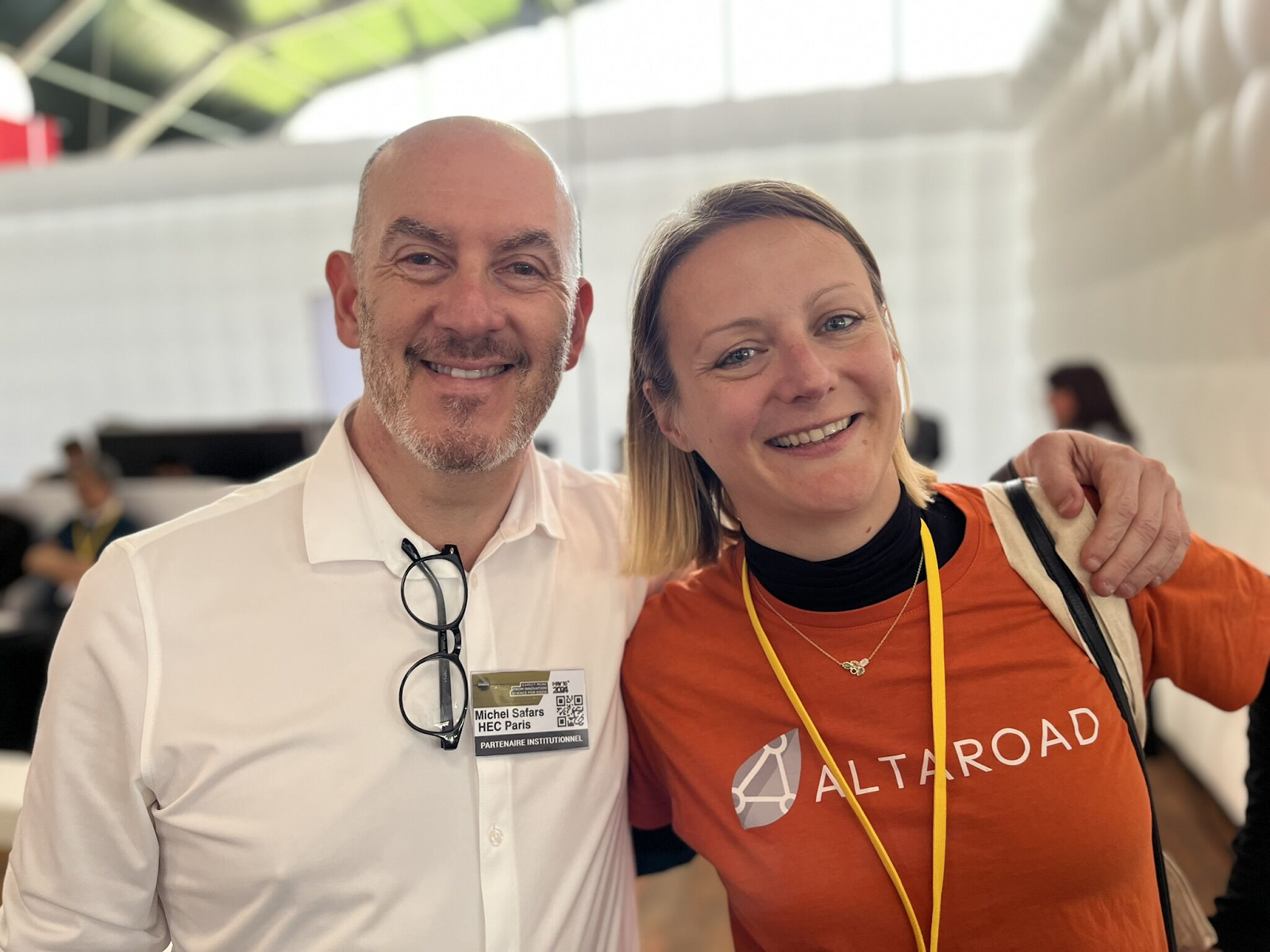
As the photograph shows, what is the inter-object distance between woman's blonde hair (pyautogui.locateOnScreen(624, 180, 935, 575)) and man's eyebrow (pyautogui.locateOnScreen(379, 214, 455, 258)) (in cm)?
29

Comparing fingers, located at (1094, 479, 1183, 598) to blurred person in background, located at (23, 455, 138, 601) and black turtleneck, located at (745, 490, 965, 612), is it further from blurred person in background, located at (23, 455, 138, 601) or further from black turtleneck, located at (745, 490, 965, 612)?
blurred person in background, located at (23, 455, 138, 601)

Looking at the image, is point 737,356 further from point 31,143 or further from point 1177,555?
point 31,143

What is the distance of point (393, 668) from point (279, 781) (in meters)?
0.20

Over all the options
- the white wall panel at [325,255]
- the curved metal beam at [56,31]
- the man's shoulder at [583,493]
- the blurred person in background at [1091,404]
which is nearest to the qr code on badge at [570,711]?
the man's shoulder at [583,493]

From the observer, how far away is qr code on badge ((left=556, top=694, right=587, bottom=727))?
1.30 meters

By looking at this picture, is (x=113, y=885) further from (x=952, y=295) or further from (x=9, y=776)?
(x=952, y=295)

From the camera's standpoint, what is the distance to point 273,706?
124 centimetres

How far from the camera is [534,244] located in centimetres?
137

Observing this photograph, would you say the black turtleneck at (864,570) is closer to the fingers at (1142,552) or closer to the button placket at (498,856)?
the fingers at (1142,552)

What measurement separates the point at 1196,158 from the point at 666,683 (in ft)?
9.55

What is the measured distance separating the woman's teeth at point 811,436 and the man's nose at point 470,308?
425 millimetres

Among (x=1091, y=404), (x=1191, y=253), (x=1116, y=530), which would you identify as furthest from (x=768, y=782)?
(x=1091, y=404)

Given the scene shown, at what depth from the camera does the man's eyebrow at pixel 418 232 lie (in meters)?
1.34

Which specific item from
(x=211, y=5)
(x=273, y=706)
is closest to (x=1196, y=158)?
(x=273, y=706)
